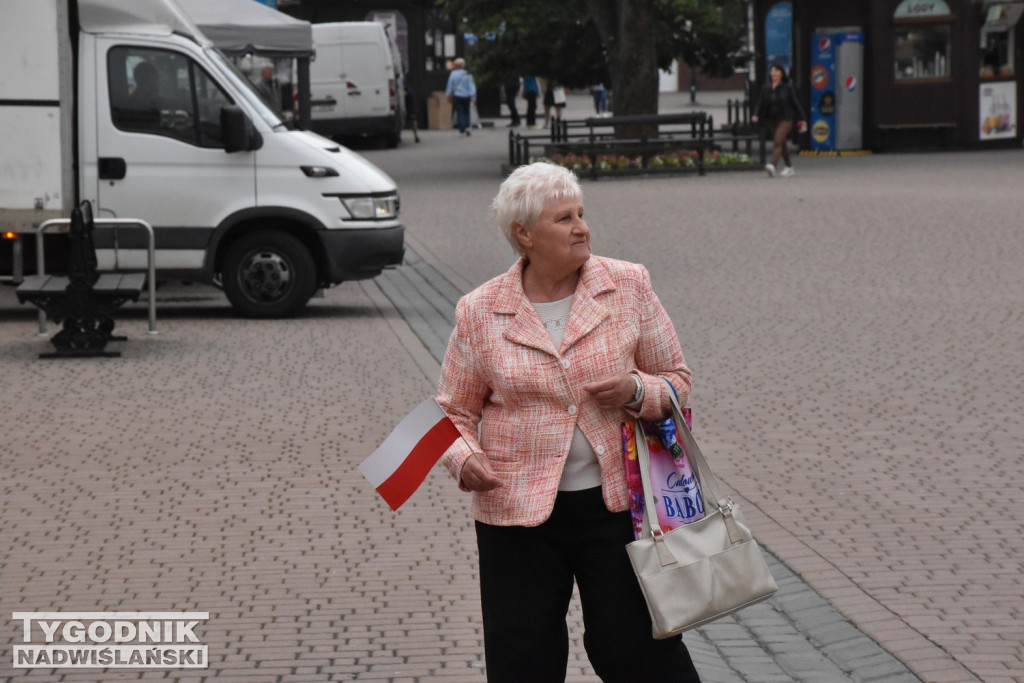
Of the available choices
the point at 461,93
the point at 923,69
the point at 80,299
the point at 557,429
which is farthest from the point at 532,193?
the point at 461,93

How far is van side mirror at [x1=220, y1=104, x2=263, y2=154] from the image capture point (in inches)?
497

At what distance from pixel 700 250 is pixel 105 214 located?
256 inches

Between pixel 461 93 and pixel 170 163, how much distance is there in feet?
93.3

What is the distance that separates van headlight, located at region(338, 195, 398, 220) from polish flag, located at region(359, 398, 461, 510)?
31.3 ft

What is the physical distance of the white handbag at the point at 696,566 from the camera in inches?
138

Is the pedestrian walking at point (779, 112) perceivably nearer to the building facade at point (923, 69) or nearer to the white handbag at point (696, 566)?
the building facade at point (923, 69)

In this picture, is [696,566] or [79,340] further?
[79,340]

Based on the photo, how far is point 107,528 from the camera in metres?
6.61

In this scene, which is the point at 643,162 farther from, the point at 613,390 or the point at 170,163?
the point at 613,390

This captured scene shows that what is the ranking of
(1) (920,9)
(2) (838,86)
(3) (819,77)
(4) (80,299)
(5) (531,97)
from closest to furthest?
(4) (80,299) → (1) (920,9) → (2) (838,86) → (3) (819,77) → (5) (531,97)

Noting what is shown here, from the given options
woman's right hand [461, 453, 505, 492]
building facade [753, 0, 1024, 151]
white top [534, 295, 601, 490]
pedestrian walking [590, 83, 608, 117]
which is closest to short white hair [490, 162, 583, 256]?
white top [534, 295, 601, 490]

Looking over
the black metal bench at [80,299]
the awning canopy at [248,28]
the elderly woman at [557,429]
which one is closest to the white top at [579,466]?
the elderly woman at [557,429]

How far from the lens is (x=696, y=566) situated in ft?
11.6

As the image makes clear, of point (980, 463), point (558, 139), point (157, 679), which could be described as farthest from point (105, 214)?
point (558, 139)
